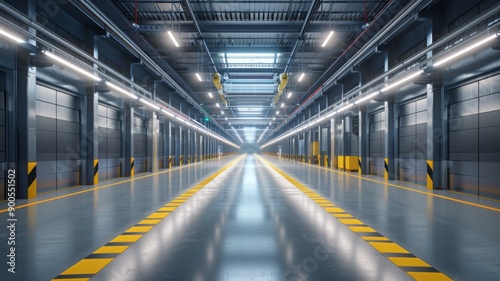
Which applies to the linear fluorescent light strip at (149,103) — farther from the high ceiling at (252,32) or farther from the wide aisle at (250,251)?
the wide aisle at (250,251)

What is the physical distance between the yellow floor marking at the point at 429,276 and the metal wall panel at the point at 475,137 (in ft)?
23.9

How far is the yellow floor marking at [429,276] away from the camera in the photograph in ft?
11.0

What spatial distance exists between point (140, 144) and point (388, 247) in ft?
60.0

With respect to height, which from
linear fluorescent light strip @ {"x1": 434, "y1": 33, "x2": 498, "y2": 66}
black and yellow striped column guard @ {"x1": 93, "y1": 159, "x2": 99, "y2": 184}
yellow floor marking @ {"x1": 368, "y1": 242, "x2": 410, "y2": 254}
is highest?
linear fluorescent light strip @ {"x1": 434, "y1": 33, "x2": 498, "y2": 66}

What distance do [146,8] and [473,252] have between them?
14.3m

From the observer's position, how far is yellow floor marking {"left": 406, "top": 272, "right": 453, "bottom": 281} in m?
3.34

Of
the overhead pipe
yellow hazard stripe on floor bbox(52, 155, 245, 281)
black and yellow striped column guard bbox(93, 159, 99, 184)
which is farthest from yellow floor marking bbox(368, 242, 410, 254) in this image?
black and yellow striped column guard bbox(93, 159, 99, 184)

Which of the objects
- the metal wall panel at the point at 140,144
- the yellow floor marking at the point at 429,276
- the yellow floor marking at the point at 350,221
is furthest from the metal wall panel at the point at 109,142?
the yellow floor marking at the point at 429,276

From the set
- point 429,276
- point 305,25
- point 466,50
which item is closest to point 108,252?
point 429,276

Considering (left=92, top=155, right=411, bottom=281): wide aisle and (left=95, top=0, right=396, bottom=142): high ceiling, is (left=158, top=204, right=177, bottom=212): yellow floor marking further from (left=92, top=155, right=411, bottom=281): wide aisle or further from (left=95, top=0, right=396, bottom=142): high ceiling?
(left=95, top=0, right=396, bottom=142): high ceiling

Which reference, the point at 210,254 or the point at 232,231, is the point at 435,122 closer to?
the point at 232,231

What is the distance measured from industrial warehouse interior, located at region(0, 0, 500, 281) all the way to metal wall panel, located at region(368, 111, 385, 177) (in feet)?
0.41

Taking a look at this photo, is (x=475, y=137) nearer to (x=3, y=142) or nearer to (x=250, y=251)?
(x=250, y=251)

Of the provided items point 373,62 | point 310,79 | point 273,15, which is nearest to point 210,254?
point 273,15
